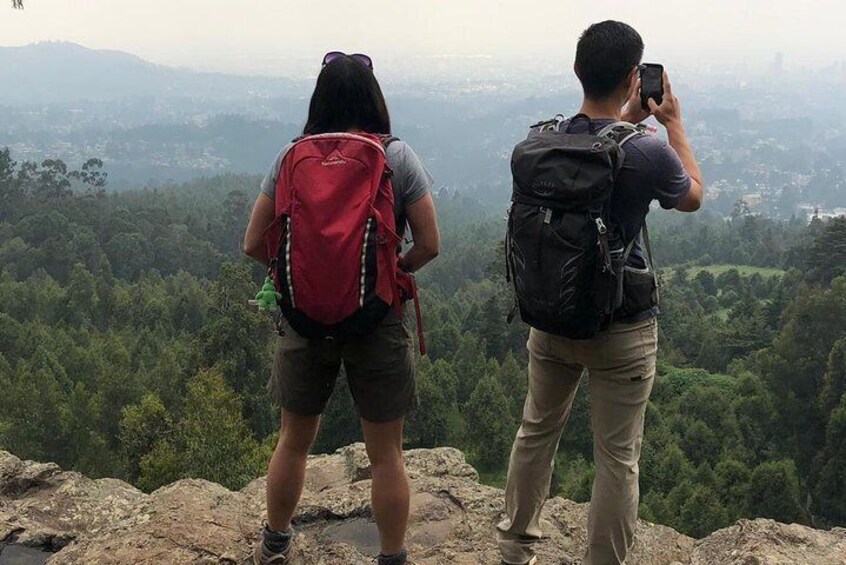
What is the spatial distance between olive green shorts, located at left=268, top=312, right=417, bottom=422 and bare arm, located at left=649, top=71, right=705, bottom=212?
1200mm

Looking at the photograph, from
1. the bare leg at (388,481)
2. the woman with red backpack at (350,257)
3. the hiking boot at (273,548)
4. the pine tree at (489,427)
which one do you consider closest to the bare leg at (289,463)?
the woman with red backpack at (350,257)

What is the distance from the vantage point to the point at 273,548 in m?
3.15

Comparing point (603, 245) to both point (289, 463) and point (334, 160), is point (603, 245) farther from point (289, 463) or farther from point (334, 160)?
point (289, 463)

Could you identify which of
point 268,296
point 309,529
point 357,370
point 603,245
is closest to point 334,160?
point 268,296

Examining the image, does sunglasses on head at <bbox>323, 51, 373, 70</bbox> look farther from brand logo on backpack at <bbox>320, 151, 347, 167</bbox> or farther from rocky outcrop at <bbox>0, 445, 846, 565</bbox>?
rocky outcrop at <bbox>0, 445, 846, 565</bbox>

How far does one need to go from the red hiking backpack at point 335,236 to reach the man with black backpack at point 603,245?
0.53 meters

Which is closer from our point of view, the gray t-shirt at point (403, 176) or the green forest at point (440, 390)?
the gray t-shirt at point (403, 176)

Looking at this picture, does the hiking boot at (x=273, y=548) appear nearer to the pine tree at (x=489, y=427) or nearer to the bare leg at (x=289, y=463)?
the bare leg at (x=289, y=463)

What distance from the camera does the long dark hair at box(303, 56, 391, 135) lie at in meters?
2.61

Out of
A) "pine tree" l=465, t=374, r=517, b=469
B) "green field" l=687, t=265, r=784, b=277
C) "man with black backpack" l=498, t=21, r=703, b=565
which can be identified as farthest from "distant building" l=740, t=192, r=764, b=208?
"man with black backpack" l=498, t=21, r=703, b=565

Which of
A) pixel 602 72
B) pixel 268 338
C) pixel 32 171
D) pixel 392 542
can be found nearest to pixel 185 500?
pixel 392 542

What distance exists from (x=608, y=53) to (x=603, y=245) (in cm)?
72

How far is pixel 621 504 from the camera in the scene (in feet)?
9.29

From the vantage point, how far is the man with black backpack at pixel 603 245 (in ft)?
8.30
